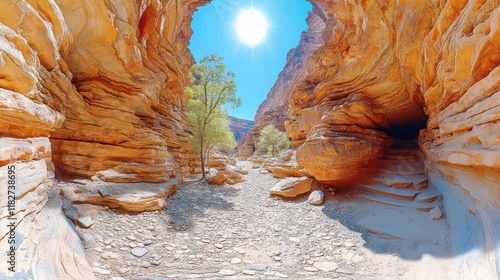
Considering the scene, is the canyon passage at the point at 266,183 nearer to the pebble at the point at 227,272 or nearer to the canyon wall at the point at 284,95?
the pebble at the point at 227,272

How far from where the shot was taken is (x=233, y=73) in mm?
14688

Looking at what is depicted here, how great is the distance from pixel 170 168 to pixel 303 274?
8.01 m

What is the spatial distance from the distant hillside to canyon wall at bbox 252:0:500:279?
91.8 metres

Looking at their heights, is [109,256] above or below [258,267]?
above

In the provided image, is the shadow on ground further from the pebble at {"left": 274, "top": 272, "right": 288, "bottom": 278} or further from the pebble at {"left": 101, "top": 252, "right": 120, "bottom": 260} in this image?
the pebble at {"left": 101, "top": 252, "right": 120, "bottom": 260}

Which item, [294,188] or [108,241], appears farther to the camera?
[294,188]

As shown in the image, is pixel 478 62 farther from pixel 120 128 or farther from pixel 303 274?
pixel 120 128

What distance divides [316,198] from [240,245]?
4.47 meters

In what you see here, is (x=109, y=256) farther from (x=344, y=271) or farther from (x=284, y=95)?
(x=284, y=95)

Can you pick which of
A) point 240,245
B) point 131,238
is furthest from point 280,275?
point 131,238

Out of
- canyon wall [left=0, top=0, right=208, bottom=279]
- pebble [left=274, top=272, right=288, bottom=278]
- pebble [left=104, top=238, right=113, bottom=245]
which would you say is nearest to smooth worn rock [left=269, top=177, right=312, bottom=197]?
pebble [left=274, top=272, right=288, bottom=278]

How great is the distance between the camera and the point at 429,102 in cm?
741

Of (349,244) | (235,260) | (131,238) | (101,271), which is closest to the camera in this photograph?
(101,271)

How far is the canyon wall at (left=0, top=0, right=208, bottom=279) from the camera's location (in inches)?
129
